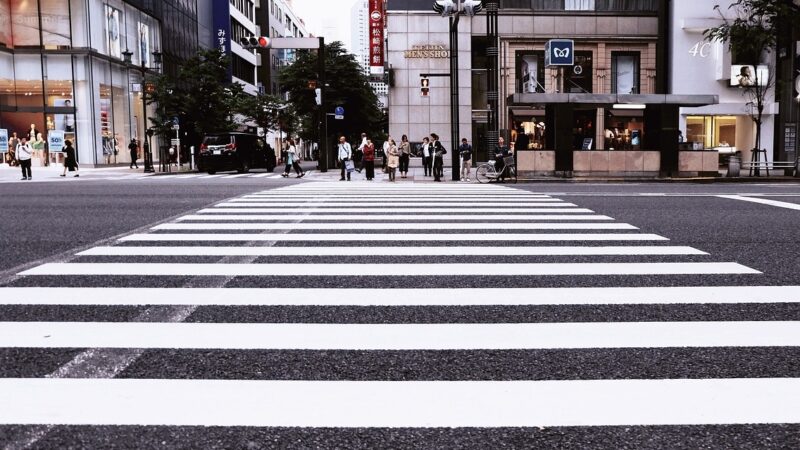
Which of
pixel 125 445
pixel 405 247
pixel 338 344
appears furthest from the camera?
pixel 405 247

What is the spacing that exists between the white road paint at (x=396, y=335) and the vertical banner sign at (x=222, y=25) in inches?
2566

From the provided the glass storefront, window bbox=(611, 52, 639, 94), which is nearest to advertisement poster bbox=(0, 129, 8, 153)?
the glass storefront

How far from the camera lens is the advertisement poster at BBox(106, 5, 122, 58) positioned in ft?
144

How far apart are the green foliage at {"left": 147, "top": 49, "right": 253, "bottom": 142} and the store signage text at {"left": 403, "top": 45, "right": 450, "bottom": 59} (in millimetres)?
11123

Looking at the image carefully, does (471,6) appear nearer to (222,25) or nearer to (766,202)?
(766,202)

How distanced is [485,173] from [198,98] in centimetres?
2234

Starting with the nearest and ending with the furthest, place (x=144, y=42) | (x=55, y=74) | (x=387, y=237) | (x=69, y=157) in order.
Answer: (x=387, y=237) → (x=69, y=157) → (x=55, y=74) → (x=144, y=42)

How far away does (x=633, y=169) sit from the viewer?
26812 millimetres

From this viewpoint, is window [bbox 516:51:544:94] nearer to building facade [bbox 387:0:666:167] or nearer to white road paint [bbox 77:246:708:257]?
building facade [bbox 387:0:666:167]

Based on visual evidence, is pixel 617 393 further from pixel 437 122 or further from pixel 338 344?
pixel 437 122

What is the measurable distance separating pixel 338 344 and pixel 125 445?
65.9 inches

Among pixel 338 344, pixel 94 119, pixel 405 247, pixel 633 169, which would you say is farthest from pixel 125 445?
pixel 94 119

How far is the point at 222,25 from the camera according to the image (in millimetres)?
67438

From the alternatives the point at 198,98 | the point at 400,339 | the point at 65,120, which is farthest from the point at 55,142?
the point at 400,339
